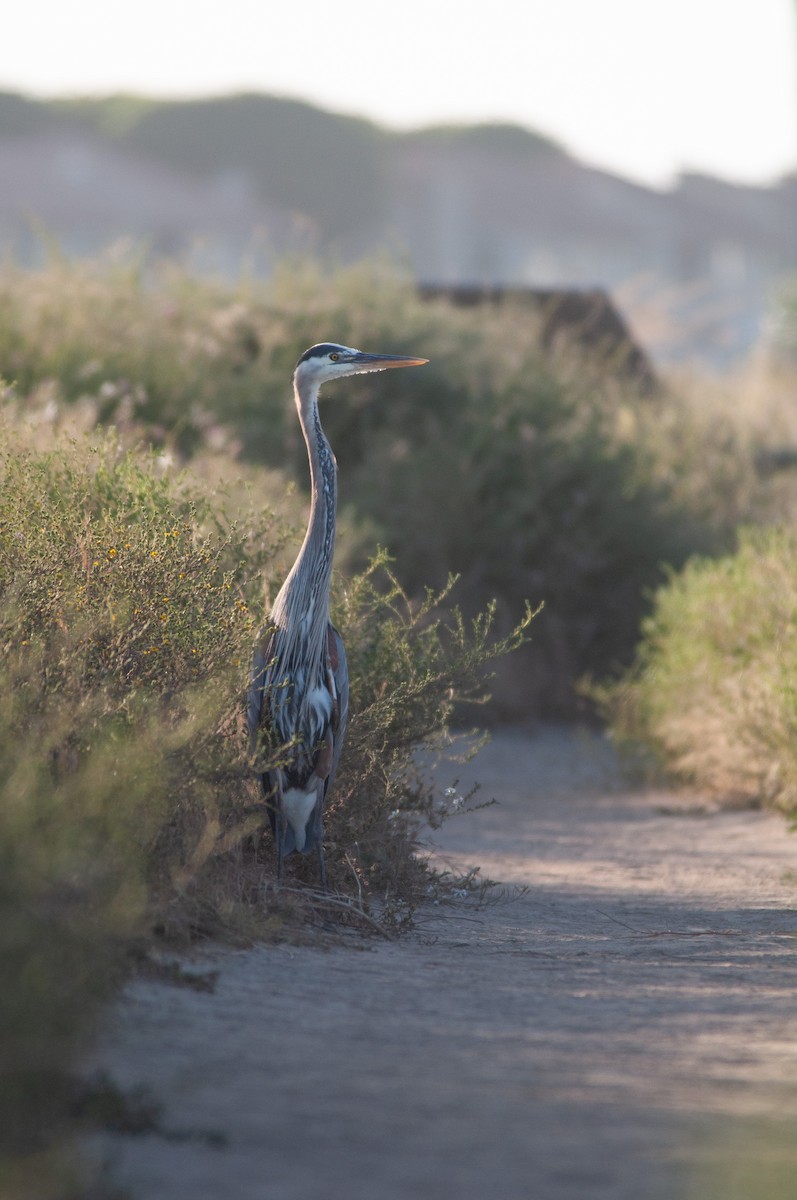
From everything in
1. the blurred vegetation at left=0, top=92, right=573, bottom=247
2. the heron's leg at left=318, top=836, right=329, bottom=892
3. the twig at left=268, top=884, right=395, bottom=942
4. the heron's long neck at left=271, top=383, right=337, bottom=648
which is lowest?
the twig at left=268, top=884, right=395, bottom=942

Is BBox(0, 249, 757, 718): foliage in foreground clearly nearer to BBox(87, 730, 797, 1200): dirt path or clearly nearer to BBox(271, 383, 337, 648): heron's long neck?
BBox(271, 383, 337, 648): heron's long neck

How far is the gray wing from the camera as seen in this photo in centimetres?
597

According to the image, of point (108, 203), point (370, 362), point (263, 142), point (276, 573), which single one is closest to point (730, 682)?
point (276, 573)

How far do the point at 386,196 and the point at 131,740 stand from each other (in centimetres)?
5410

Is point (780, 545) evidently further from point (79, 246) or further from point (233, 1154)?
point (79, 246)


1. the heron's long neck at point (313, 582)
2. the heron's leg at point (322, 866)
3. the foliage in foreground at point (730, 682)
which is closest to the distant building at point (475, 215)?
the foliage in foreground at point (730, 682)

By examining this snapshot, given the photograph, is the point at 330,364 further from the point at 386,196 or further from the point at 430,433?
the point at 386,196

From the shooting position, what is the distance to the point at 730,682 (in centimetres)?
948

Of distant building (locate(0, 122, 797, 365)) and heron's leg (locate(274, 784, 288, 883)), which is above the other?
distant building (locate(0, 122, 797, 365))

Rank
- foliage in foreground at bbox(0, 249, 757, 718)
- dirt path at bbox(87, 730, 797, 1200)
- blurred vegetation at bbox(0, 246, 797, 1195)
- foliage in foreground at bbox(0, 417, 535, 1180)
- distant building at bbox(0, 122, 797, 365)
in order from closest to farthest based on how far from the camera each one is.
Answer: dirt path at bbox(87, 730, 797, 1200), foliage in foreground at bbox(0, 417, 535, 1180), blurred vegetation at bbox(0, 246, 797, 1195), foliage in foreground at bbox(0, 249, 757, 718), distant building at bbox(0, 122, 797, 365)

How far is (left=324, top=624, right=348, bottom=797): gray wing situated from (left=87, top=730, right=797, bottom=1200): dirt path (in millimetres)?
645

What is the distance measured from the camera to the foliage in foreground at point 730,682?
30.1 feet

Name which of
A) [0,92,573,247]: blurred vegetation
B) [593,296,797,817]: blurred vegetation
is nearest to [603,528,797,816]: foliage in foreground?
[593,296,797,817]: blurred vegetation

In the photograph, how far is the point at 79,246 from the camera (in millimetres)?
47500
